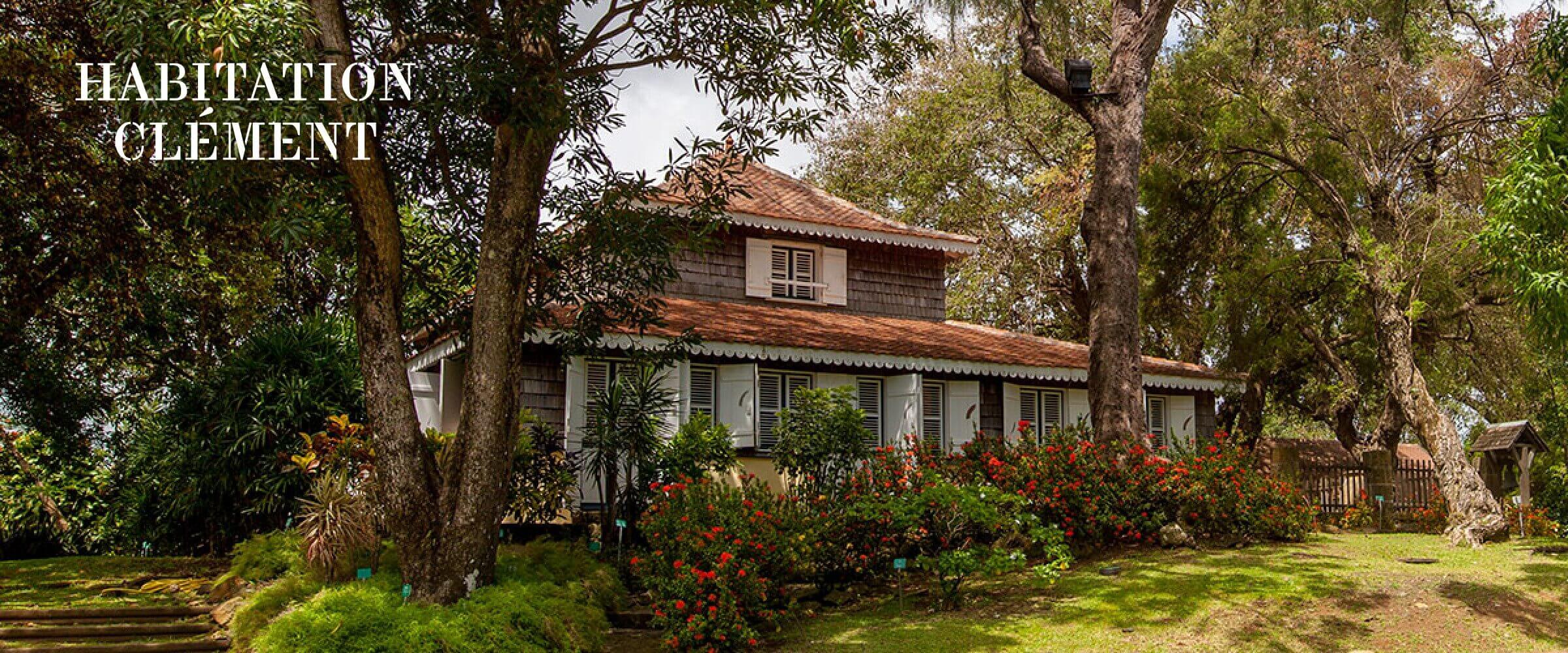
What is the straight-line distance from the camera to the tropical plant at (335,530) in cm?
1039

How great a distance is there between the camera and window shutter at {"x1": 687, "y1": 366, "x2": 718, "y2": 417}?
54.7 ft

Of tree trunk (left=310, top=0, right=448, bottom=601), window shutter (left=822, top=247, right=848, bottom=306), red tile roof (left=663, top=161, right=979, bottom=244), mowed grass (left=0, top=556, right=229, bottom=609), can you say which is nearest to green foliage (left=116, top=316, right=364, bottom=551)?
mowed grass (left=0, top=556, right=229, bottom=609)

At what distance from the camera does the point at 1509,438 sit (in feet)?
57.1

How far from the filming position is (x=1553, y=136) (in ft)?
34.5

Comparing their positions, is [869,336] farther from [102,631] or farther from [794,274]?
[102,631]

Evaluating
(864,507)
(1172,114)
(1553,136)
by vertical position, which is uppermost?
(1172,114)

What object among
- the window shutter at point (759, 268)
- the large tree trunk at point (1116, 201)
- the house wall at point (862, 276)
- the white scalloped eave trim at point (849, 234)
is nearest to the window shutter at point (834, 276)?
the house wall at point (862, 276)

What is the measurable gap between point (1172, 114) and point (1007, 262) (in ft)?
25.1

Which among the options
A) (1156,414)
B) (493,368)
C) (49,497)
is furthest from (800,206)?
(49,497)

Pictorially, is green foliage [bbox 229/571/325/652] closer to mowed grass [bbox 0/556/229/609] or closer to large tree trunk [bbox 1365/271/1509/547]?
mowed grass [bbox 0/556/229/609]

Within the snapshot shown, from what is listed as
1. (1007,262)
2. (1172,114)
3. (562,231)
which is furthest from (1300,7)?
(562,231)

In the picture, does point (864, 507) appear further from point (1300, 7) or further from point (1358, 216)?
point (1358, 216)

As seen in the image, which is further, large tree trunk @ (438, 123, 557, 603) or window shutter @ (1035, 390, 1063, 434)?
window shutter @ (1035, 390, 1063, 434)

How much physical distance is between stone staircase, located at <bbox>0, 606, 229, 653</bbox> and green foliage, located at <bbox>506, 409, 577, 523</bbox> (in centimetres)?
344
